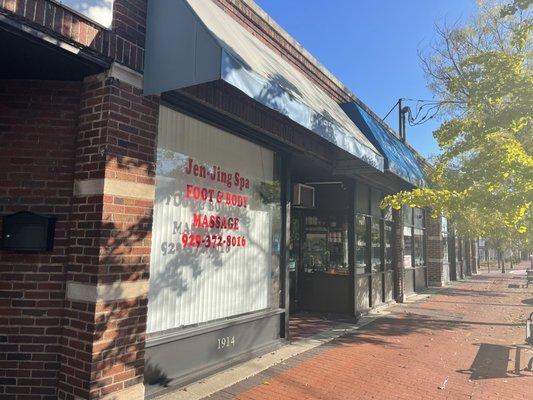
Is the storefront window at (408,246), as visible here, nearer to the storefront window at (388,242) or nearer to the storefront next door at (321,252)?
the storefront window at (388,242)

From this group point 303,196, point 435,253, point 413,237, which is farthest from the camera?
point 435,253

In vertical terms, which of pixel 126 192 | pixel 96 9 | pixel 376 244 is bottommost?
pixel 376 244

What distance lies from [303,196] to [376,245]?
11.2 feet

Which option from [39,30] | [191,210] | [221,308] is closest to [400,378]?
[221,308]

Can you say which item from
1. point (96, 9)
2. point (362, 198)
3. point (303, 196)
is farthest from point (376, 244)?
point (96, 9)

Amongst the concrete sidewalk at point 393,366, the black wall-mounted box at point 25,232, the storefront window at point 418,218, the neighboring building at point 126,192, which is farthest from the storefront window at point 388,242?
the black wall-mounted box at point 25,232

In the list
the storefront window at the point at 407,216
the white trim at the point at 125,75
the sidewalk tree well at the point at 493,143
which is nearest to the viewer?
the white trim at the point at 125,75

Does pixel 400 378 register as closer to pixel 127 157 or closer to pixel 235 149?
pixel 235 149

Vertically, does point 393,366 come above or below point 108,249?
below

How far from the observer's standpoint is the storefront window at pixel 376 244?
38.9 feet

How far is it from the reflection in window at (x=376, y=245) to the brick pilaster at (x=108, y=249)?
825cm

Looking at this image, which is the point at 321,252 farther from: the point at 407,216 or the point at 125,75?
the point at 125,75

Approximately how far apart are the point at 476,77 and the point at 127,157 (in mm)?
8185

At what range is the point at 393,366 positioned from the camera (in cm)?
666
